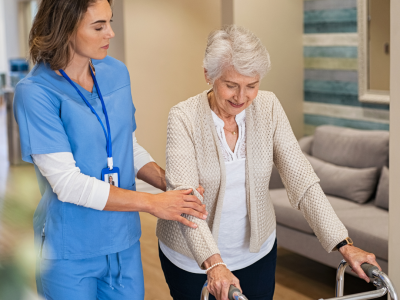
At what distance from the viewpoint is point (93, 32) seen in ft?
4.17

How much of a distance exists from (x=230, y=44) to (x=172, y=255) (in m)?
0.68

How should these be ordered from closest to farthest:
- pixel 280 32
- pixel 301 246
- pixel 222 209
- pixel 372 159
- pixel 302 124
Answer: pixel 222 209 < pixel 301 246 < pixel 372 159 < pixel 280 32 < pixel 302 124

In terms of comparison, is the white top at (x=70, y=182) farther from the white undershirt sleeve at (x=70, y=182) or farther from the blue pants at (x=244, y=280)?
the blue pants at (x=244, y=280)

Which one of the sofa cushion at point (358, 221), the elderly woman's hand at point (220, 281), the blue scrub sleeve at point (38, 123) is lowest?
Answer: the sofa cushion at point (358, 221)

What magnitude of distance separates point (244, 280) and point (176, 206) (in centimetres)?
44

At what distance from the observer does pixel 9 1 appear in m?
11.8

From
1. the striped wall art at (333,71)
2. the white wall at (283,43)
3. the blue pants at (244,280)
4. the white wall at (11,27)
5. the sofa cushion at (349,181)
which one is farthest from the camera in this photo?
the white wall at (11,27)

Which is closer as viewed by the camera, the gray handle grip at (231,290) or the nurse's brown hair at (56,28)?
the gray handle grip at (231,290)

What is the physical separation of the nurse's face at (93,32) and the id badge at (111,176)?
1.01ft

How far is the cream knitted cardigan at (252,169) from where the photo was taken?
4.70 ft

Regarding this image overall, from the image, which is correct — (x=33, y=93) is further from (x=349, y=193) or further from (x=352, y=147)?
(x=352, y=147)

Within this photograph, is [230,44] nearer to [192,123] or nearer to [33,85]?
[192,123]

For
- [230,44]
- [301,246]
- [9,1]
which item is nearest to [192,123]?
[230,44]

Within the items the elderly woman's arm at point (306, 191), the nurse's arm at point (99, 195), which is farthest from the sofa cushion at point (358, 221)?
the nurse's arm at point (99, 195)
